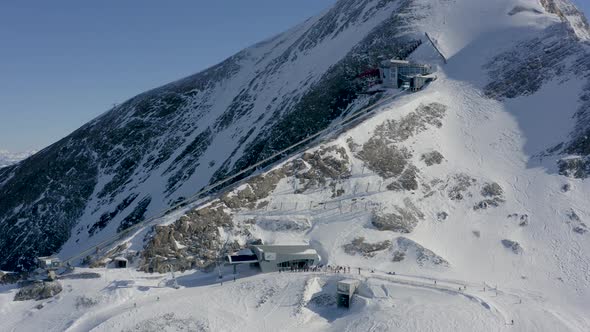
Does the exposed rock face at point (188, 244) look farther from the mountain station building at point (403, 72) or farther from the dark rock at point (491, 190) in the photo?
the mountain station building at point (403, 72)

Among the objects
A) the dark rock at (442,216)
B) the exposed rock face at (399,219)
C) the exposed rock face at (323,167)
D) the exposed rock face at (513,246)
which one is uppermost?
the exposed rock face at (323,167)

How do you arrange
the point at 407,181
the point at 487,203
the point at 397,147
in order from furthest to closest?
the point at 397,147, the point at 407,181, the point at 487,203

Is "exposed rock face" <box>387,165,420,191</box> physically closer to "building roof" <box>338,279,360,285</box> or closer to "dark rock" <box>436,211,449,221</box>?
"dark rock" <box>436,211,449,221</box>

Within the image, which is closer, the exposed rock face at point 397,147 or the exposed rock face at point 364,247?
the exposed rock face at point 364,247

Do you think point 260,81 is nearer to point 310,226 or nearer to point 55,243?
point 55,243

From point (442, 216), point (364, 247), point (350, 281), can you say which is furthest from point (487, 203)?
point (350, 281)

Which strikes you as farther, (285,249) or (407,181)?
(407,181)

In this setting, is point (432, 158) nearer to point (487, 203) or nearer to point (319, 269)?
point (487, 203)

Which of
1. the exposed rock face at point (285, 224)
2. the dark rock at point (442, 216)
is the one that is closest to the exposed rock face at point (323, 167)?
the exposed rock face at point (285, 224)
